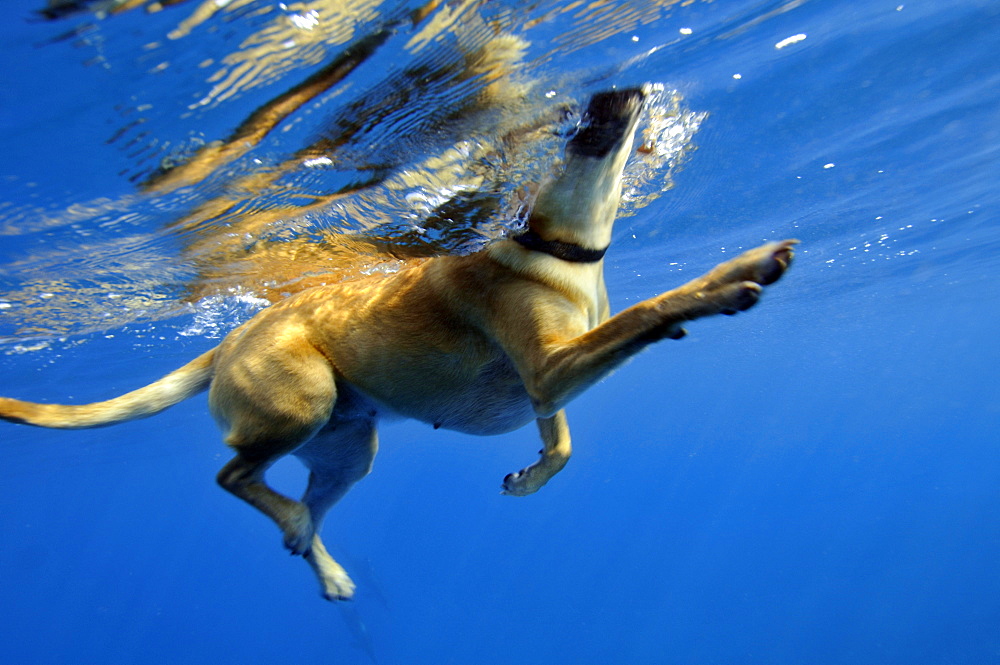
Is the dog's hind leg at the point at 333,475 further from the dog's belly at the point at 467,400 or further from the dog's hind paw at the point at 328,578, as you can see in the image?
the dog's belly at the point at 467,400

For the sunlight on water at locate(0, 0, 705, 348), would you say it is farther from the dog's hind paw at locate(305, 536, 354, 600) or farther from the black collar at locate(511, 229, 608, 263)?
the dog's hind paw at locate(305, 536, 354, 600)

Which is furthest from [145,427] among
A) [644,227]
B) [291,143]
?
[291,143]

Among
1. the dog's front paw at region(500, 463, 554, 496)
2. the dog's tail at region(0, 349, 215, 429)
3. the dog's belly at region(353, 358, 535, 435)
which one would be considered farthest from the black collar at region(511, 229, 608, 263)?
the dog's tail at region(0, 349, 215, 429)

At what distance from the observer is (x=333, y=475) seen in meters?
4.91

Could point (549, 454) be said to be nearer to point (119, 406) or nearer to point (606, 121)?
point (606, 121)

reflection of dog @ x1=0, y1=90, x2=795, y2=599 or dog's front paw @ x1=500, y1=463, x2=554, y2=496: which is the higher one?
reflection of dog @ x1=0, y1=90, x2=795, y2=599

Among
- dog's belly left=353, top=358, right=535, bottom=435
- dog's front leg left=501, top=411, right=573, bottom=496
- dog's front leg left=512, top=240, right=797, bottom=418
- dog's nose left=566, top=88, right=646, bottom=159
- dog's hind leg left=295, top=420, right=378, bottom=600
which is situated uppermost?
dog's nose left=566, top=88, right=646, bottom=159

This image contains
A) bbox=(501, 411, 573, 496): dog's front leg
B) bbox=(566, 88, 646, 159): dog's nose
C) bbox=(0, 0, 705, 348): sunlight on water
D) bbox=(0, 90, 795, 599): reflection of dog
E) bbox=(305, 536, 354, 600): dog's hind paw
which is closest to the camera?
bbox=(0, 90, 795, 599): reflection of dog

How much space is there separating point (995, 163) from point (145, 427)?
94.8 ft

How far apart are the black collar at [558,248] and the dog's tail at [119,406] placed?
9.01ft

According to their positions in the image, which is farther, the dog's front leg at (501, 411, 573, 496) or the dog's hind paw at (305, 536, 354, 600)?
the dog's hind paw at (305, 536, 354, 600)

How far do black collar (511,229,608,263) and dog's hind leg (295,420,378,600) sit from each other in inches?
76.3

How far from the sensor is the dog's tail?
3.83m

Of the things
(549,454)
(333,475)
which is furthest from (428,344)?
(333,475)
